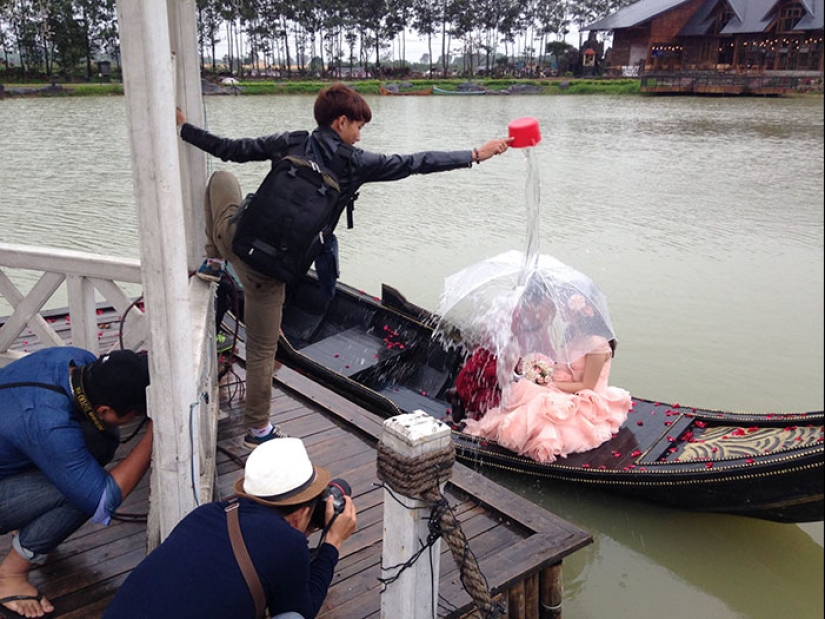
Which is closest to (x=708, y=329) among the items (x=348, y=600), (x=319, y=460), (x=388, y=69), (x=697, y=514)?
(x=697, y=514)

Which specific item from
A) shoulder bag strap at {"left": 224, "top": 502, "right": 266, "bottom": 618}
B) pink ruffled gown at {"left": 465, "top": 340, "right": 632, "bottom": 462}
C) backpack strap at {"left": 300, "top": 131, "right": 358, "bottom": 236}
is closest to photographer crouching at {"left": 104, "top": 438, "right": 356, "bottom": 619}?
shoulder bag strap at {"left": 224, "top": 502, "right": 266, "bottom": 618}

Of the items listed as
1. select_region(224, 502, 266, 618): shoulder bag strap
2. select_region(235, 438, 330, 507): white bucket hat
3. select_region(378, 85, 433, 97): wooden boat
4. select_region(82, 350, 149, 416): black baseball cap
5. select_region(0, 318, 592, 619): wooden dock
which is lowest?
select_region(0, 318, 592, 619): wooden dock

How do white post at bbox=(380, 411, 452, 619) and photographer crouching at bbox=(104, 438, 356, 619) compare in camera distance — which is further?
white post at bbox=(380, 411, 452, 619)

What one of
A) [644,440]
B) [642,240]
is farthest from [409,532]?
[642,240]

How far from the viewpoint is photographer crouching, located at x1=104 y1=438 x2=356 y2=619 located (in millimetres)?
1770

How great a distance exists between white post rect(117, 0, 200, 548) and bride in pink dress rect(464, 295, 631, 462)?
2.47 meters

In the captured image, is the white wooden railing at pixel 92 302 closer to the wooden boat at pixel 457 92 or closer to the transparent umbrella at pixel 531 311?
the transparent umbrella at pixel 531 311

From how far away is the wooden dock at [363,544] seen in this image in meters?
2.56

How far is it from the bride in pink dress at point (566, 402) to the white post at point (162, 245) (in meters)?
2.47

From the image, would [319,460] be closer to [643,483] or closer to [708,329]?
[643,483]

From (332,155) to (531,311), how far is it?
73.3 inches

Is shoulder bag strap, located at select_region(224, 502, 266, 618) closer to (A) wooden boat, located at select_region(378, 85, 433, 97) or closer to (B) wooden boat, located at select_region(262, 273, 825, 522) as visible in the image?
(B) wooden boat, located at select_region(262, 273, 825, 522)

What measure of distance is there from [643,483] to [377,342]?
2.49m

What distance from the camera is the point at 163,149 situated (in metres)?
1.99
